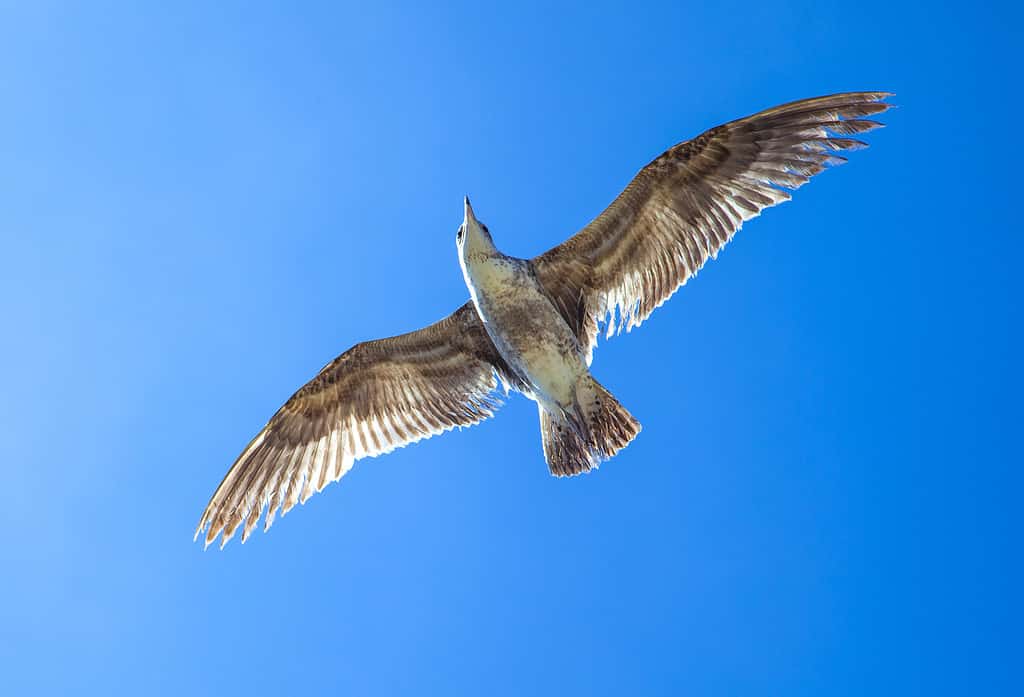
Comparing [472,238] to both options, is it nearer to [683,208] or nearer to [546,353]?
[546,353]

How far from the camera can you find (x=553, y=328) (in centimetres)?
863

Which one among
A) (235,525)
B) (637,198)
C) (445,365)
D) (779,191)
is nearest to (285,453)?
(235,525)

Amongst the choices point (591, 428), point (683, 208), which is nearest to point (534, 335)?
point (591, 428)

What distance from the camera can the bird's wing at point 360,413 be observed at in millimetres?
9359

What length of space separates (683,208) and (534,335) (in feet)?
5.16

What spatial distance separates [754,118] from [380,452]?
13.7 ft

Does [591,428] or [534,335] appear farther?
[591,428]

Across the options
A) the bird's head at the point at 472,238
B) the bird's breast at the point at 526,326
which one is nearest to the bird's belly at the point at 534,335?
the bird's breast at the point at 526,326

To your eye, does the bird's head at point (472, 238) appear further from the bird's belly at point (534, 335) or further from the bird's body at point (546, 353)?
the bird's belly at point (534, 335)

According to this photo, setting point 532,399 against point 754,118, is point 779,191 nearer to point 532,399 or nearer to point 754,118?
point 754,118

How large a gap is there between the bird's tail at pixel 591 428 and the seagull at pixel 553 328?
0.01 m

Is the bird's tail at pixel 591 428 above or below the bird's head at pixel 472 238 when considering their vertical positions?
below

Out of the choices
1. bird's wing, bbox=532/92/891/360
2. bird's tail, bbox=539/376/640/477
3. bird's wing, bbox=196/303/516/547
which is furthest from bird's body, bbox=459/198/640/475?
bird's wing, bbox=196/303/516/547

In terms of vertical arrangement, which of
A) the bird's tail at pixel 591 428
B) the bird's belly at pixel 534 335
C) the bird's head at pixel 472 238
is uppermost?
the bird's head at pixel 472 238
